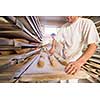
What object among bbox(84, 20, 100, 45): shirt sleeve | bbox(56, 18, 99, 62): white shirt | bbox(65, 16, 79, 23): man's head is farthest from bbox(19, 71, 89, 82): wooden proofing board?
bbox(65, 16, 79, 23): man's head

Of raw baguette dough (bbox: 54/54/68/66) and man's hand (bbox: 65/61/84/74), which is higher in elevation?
raw baguette dough (bbox: 54/54/68/66)

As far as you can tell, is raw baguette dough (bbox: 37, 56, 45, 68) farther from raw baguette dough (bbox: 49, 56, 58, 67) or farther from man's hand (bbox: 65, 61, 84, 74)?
man's hand (bbox: 65, 61, 84, 74)

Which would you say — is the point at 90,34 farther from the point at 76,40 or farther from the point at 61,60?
the point at 61,60

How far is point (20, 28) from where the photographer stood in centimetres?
128

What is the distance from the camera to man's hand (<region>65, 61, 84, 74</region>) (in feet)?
4.20

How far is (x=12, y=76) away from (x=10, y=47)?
248mm

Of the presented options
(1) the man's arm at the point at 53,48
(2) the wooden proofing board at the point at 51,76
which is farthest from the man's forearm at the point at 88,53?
(1) the man's arm at the point at 53,48

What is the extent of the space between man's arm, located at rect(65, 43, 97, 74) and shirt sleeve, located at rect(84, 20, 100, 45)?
0.04 meters

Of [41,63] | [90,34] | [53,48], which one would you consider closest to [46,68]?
[41,63]

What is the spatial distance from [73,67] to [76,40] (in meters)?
0.24

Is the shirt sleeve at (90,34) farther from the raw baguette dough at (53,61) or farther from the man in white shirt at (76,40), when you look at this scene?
the raw baguette dough at (53,61)
